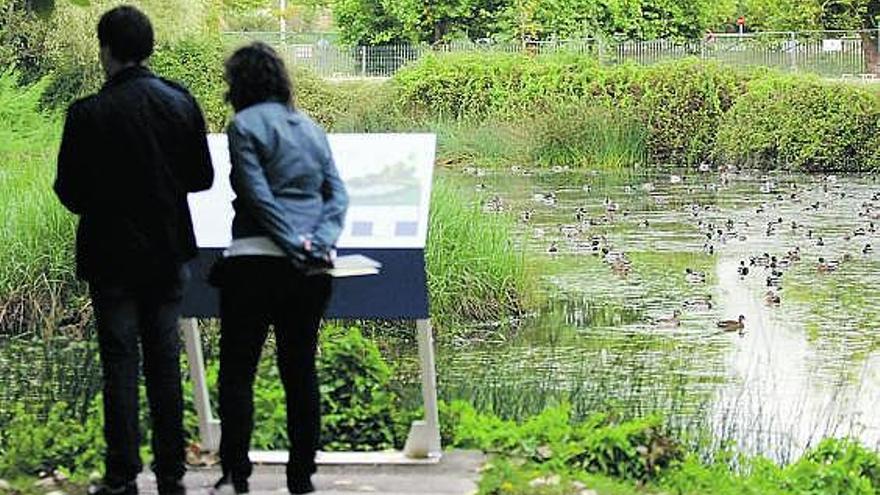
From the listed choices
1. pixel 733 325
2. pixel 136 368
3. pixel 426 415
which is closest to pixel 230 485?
pixel 136 368

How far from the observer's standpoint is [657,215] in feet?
70.8

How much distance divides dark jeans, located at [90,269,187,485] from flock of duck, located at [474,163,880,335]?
25.5 feet

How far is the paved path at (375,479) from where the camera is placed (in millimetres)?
6188

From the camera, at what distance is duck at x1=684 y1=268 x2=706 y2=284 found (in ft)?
51.5

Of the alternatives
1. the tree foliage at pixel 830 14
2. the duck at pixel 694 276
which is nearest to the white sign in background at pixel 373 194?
the duck at pixel 694 276

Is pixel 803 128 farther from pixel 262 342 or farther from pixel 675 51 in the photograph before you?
pixel 262 342

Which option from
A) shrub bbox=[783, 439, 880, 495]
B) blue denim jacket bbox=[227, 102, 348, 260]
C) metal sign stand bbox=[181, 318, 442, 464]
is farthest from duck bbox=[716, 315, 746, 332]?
blue denim jacket bbox=[227, 102, 348, 260]

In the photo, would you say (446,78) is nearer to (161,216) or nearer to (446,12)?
(446,12)

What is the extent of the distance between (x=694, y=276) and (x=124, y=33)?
10.8 metres

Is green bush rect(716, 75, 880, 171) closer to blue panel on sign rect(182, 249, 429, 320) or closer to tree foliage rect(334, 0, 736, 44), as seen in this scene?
tree foliage rect(334, 0, 736, 44)

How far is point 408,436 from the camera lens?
6.84 meters

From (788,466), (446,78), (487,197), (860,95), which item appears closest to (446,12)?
(446,78)

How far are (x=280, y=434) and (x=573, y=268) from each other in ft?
31.2

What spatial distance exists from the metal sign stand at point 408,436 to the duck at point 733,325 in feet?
21.0
